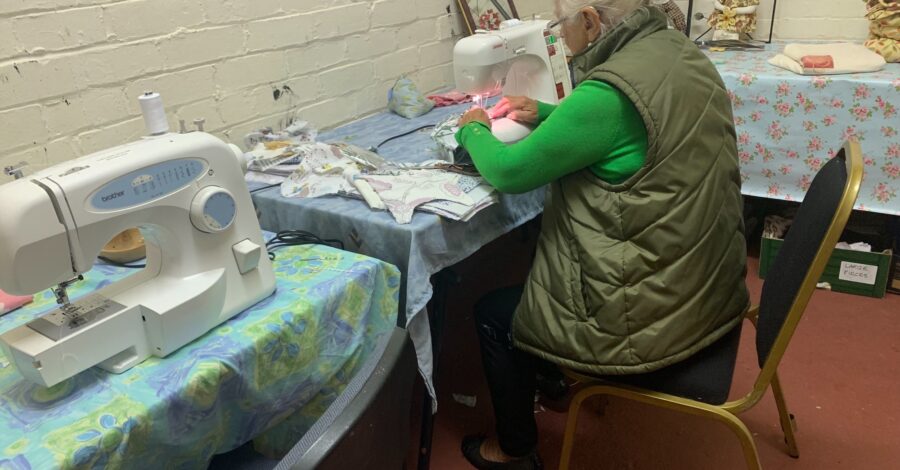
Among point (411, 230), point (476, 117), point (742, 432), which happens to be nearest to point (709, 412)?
point (742, 432)

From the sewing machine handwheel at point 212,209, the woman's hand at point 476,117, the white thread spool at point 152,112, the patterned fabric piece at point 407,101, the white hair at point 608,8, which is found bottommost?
the patterned fabric piece at point 407,101

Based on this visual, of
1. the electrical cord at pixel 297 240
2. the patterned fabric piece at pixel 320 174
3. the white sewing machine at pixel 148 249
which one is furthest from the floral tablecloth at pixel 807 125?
the white sewing machine at pixel 148 249

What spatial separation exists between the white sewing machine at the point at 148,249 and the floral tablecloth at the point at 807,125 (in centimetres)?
195

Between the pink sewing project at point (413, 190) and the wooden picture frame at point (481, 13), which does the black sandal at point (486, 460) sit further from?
the wooden picture frame at point (481, 13)

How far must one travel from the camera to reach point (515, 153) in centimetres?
127

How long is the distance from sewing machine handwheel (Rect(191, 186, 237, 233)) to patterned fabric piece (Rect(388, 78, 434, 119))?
120cm

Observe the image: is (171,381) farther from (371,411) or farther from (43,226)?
(371,411)

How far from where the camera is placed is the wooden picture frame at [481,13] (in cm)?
248

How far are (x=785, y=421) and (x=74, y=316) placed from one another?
163 centimetres

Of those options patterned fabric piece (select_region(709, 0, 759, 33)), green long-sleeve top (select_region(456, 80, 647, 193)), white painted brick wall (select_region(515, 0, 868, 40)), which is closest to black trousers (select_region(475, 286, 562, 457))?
green long-sleeve top (select_region(456, 80, 647, 193))

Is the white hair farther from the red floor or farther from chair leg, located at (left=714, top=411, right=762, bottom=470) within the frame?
the red floor

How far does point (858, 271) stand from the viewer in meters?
2.35

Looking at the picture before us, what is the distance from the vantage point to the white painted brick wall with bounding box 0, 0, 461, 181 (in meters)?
1.42

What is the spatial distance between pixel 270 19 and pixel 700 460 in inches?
67.8
